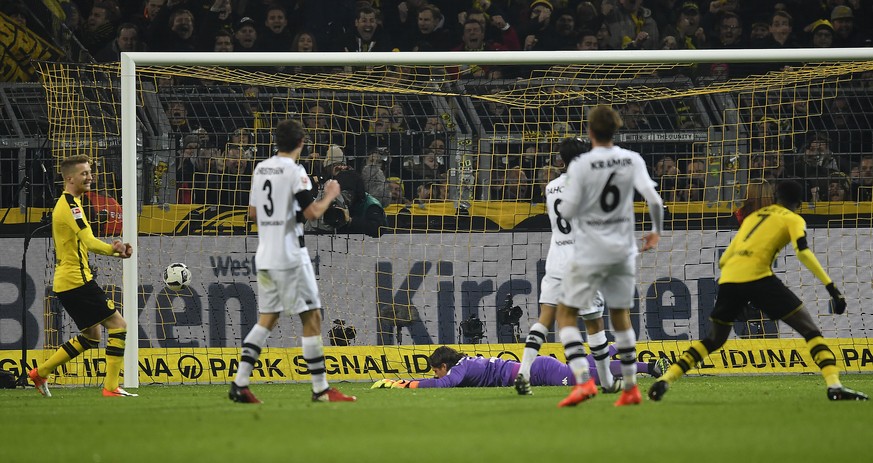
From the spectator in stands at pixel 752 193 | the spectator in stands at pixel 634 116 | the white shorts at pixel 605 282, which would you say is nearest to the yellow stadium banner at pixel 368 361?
the spectator in stands at pixel 752 193

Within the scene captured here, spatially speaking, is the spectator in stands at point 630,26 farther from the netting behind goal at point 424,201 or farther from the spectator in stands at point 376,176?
the spectator in stands at point 376,176

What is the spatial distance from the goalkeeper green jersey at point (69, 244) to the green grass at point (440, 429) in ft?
3.49

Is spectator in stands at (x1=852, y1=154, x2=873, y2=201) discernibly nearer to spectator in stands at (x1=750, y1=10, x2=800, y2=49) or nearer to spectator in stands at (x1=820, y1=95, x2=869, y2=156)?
spectator in stands at (x1=820, y1=95, x2=869, y2=156)

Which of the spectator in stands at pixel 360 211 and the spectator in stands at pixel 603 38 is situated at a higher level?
the spectator in stands at pixel 603 38

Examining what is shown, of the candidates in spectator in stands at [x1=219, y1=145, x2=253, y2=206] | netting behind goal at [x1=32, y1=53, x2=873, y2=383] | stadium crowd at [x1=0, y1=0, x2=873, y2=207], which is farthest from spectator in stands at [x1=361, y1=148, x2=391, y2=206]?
stadium crowd at [x1=0, y1=0, x2=873, y2=207]

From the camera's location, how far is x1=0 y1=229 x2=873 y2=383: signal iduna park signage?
12.7 metres

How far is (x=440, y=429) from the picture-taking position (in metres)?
6.24

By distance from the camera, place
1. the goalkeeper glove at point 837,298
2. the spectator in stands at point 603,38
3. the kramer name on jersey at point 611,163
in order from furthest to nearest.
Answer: the spectator in stands at point 603,38
the goalkeeper glove at point 837,298
the kramer name on jersey at point 611,163

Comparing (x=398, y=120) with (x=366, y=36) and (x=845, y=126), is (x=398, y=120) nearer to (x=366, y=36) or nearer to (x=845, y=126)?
(x=366, y=36)

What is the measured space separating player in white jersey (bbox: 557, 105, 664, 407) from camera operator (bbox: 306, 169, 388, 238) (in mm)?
5639

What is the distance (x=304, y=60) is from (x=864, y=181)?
6913mm

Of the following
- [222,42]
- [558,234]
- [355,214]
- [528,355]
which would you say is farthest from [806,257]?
[222,42]

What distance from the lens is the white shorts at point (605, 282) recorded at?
736cm

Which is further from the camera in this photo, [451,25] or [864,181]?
[451,25]
